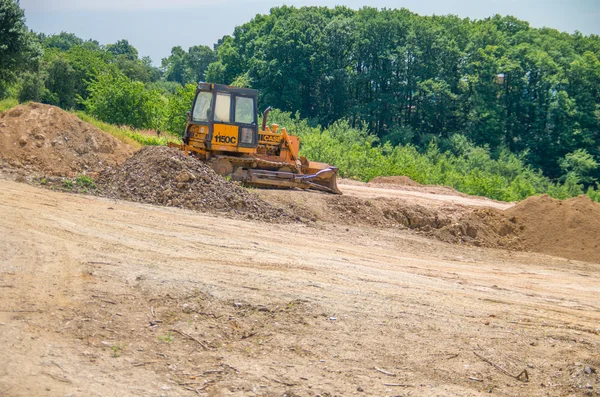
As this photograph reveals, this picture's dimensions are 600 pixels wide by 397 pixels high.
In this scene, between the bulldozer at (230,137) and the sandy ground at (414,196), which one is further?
the sandy ground at (414,196)

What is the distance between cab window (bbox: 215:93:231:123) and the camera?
18.5 meters

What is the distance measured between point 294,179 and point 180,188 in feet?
14.5

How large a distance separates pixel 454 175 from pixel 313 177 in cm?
1630

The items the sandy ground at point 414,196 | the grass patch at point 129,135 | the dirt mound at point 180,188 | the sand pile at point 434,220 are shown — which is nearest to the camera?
the dirt mound at point 180,188

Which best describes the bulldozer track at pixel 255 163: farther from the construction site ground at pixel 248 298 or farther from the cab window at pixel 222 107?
the construction site ground at pixel 248 298

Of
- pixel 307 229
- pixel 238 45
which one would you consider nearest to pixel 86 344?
pixel 307 229

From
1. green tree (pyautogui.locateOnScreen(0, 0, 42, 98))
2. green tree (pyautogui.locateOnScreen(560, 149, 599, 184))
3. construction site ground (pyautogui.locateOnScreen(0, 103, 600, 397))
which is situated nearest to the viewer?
construction site ground (pyautogui.locateOnScreen(0, 103, 600, 397))

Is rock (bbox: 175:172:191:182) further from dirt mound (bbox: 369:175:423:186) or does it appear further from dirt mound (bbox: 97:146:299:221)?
dirt mound (bbox: 369:175:423:186)

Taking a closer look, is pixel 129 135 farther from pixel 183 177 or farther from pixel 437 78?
pixel 437 78

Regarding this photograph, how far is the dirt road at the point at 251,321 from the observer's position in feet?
21.4

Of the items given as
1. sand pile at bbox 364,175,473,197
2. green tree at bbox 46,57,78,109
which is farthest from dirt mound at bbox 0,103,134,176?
green tree at bbox 46,57,78,109

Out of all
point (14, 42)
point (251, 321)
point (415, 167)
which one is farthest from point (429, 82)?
point (251, 321)

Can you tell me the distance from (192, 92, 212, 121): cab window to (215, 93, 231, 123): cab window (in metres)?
0.24

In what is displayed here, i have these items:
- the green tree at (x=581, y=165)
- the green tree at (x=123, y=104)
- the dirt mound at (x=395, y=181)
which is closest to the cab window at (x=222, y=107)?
the dirt mound at (x=395, y=181)
